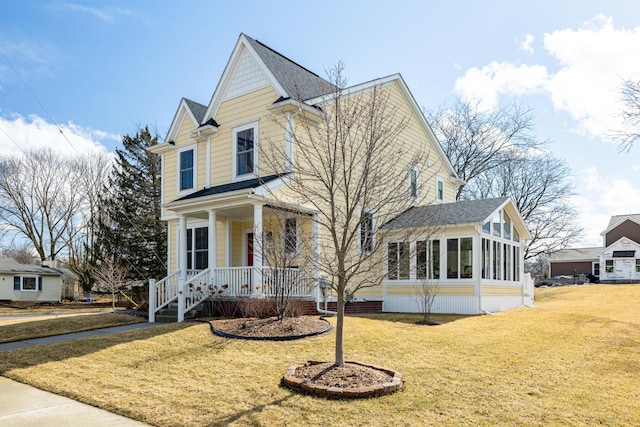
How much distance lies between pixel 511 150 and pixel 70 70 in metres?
26.6

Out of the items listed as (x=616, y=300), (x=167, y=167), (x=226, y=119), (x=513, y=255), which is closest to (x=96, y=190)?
(x=167, y=167)

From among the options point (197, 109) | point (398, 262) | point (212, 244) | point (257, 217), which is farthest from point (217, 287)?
point (197, 109)

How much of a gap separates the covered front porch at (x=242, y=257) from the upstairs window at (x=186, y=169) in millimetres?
1838

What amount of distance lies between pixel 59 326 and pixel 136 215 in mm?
20144

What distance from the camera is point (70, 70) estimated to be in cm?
1697

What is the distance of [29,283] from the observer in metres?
35.5

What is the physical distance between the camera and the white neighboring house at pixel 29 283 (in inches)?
1348

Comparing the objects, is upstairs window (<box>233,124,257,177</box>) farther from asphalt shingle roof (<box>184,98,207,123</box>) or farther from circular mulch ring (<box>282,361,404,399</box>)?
circular mulch ring (<box>282,361,404,399</box>)

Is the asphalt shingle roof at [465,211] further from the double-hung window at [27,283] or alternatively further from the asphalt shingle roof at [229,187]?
the double-hung window at [27,283]

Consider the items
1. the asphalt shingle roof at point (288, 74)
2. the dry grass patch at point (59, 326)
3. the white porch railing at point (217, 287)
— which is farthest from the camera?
the asphalt shingle roof at point (288, 74)

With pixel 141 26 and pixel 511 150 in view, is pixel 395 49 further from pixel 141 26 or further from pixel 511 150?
pixel 511 150

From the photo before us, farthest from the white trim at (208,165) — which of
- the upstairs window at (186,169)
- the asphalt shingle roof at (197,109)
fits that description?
the asphalt shingle roof at (197,109)

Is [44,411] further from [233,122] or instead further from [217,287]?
[233,122]

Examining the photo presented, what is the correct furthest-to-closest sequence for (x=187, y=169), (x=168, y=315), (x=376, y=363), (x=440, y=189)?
(x=440, y=189) → (x=187, y=169) → (x=168, y=315) → (x=376, y=363)
